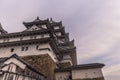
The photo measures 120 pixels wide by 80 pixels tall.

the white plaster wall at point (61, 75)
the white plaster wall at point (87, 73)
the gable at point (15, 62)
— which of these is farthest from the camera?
the white plaster wall at point (61, 75)

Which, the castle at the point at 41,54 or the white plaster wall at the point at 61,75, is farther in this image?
the white plaster wall at the point at 61,75

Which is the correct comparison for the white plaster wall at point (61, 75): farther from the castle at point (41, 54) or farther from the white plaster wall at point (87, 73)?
the white plaster wall at point (87, 73)

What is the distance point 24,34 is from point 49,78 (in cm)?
959

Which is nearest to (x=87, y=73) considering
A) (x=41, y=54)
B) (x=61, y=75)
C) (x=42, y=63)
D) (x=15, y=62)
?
(x=61, y=75)

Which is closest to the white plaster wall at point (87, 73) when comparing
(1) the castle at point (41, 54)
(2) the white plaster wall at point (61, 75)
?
(1) the castle at point (41, 54)

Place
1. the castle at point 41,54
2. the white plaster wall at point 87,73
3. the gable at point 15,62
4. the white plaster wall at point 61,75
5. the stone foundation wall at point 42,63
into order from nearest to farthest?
1. the gable at point 15,62
2. the stone foundation wall at point 42,63
3. the castle at point 41,54
4. the white plaster wall at point 87,73
5. the white plaster wall at point 61,75

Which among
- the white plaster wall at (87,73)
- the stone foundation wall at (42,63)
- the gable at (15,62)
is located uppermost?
the stone foundation wall at (42,63)

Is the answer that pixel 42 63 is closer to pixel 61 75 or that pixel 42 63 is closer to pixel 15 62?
pixel 61 75

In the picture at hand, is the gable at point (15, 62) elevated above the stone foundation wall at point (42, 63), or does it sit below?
below

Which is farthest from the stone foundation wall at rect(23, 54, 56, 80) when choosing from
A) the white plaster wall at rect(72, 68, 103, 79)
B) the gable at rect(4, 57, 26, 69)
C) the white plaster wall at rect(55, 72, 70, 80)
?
the gable at rect(4, 57, 26, 69)

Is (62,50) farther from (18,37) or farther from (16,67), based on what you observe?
(16,67)

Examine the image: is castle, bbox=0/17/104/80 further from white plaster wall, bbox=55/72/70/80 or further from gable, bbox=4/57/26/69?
gable, bbox=4/57/26/69

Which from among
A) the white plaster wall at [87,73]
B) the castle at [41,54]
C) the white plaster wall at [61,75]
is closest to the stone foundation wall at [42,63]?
the castle at [41,54]

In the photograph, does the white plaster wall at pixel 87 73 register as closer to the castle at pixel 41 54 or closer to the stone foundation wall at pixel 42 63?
the castle at pixel 41 54
